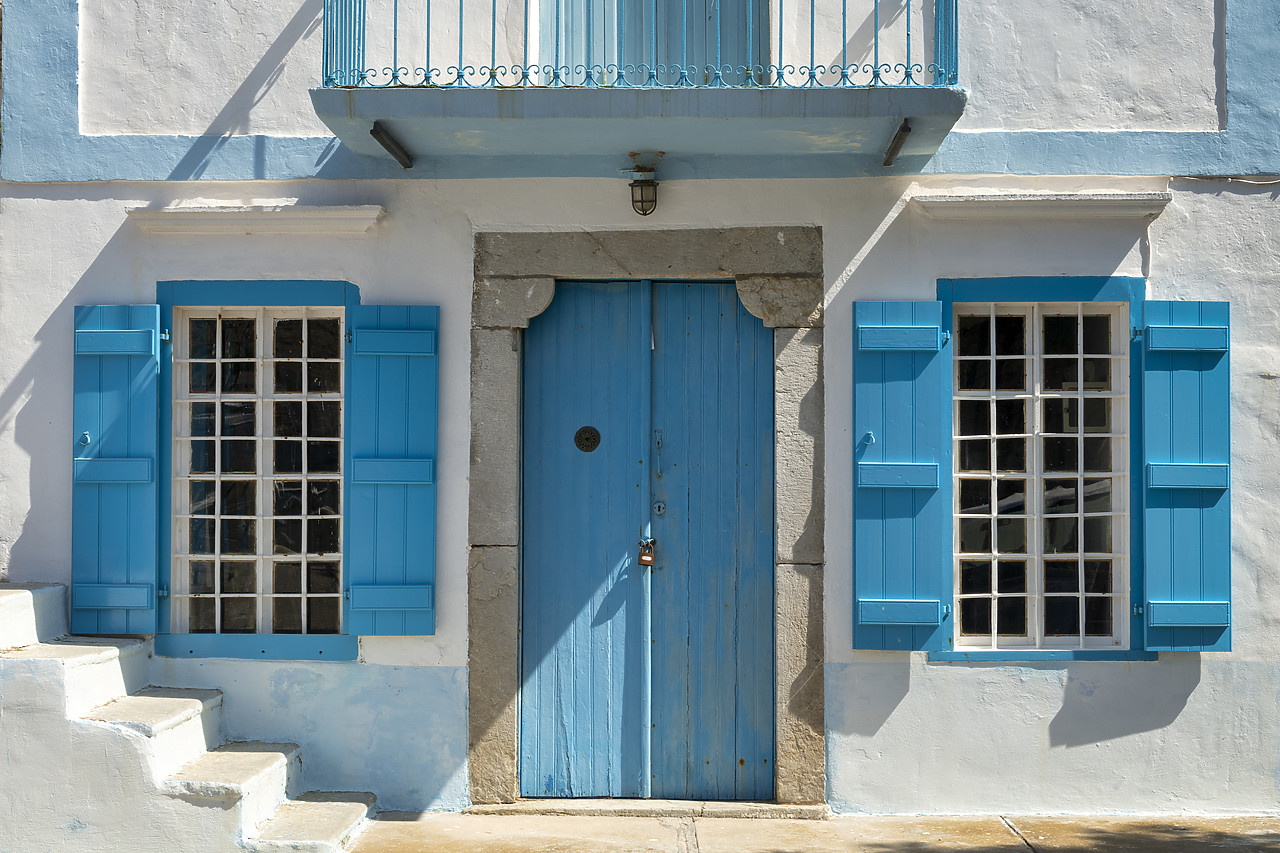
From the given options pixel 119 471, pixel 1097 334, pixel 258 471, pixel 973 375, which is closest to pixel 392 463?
pixel 258 471

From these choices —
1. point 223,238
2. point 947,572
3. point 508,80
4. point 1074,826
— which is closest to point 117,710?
point 223,238

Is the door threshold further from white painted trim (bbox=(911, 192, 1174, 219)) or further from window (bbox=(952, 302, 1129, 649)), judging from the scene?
white painted trim (bbox=(911, 192, 1174, 219))

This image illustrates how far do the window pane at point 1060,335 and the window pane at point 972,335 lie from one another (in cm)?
30

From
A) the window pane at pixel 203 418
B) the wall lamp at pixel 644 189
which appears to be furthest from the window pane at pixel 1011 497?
the window pane at pixel 203 418

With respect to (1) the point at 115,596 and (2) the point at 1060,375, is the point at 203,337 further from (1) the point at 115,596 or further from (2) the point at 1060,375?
(2) the point at 1060,375

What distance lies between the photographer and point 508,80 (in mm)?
5199

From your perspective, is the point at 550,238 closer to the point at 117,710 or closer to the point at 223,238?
the point at 223,238

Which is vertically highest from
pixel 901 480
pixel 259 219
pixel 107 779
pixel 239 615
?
pixel 259 219

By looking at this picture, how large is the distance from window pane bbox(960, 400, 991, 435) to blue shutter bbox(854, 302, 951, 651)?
19cm

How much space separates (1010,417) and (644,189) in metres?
2.19

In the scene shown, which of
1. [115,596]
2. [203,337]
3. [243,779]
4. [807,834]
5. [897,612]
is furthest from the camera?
[203,337]

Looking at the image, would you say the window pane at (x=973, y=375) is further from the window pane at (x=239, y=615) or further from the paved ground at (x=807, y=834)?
the window pane at (x=239, y=615)

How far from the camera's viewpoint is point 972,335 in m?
5.19

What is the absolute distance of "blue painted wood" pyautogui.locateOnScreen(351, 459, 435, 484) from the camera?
16.4 feet
